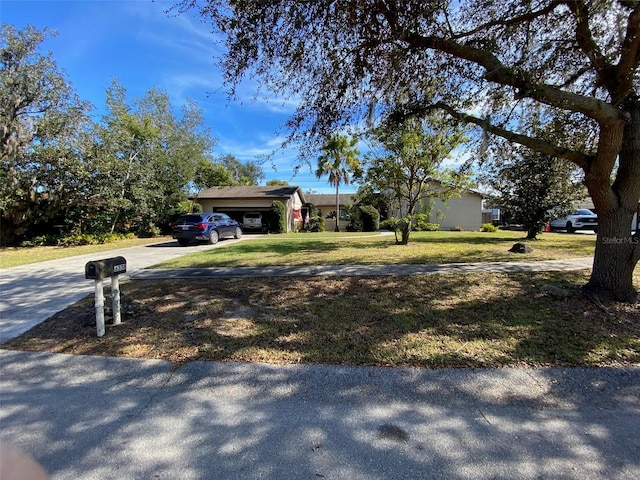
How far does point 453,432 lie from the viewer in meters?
2.51

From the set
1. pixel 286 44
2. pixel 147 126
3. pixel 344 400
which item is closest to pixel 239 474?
pixel 344 400

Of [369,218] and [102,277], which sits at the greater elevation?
[369,218]

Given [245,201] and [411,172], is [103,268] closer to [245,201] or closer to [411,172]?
[411,172]

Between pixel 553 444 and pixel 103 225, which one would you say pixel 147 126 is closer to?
pixel 103 225

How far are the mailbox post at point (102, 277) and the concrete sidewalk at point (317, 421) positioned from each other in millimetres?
759

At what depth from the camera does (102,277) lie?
14.1ft

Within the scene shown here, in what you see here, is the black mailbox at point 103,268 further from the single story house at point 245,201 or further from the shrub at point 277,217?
the single story house at point 245,201

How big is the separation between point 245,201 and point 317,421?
27.3 meters

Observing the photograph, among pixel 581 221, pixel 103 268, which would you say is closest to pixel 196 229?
pixel 103 268

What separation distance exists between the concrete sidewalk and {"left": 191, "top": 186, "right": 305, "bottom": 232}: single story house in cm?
2475

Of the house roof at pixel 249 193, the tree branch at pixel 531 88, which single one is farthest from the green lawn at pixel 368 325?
the house roof at pixel 249 193

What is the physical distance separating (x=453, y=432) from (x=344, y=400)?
89cm

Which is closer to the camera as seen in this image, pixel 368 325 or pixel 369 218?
pixel 368 325

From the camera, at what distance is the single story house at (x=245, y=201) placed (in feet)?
93.2
